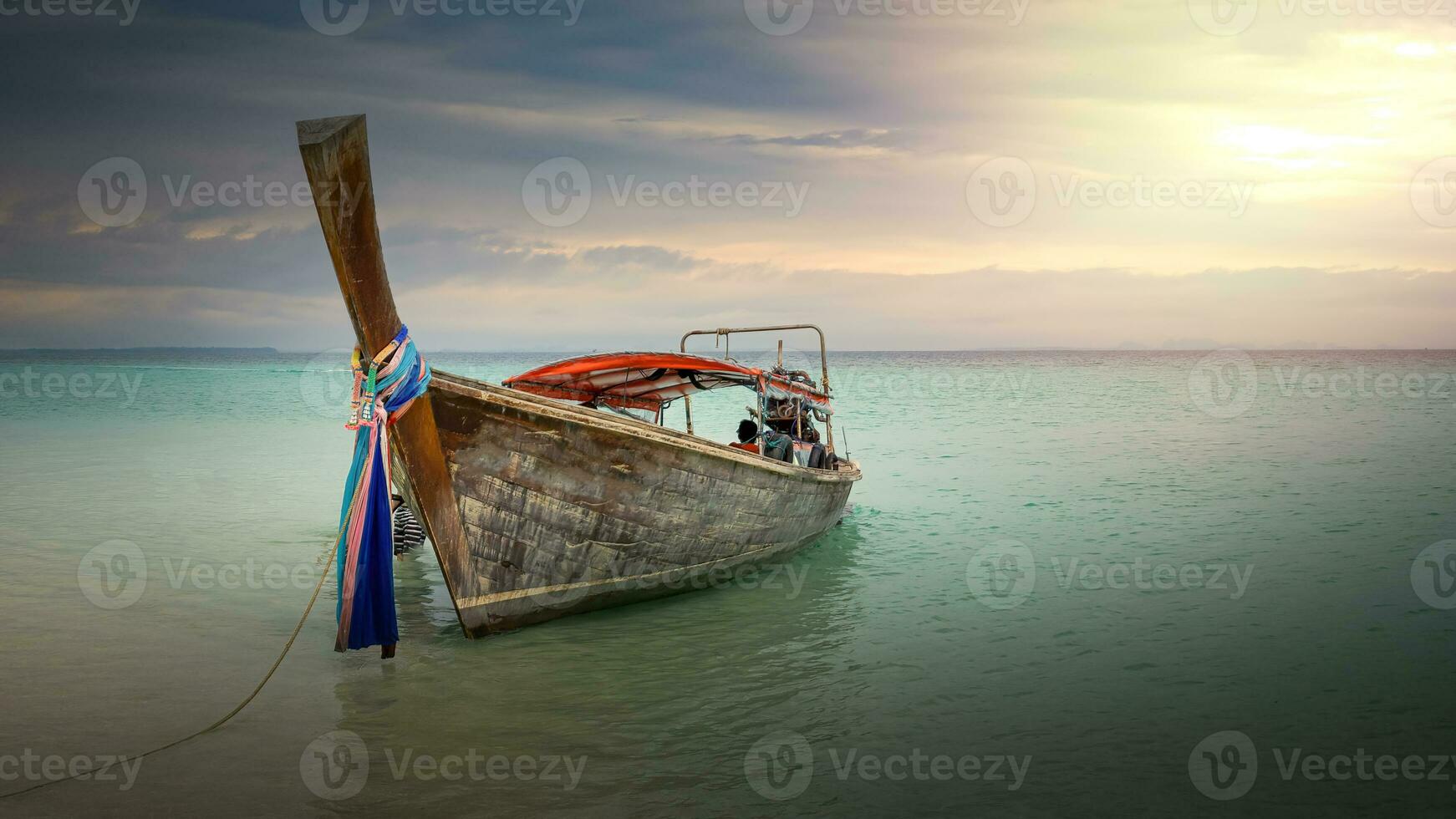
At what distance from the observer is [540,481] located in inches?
243

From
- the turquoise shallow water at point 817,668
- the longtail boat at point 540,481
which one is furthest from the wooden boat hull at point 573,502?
the turquoise shallow water at point 817,668

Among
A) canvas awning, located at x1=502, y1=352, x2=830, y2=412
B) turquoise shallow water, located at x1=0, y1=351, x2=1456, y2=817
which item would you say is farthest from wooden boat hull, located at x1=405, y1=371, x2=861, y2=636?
canvas awning, located at x1=502, y1=352, x2=830, y2=412

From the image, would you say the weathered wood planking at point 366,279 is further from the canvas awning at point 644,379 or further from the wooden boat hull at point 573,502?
the canvas awning at point 644,379

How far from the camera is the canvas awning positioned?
7.92m

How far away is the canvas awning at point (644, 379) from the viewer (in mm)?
→ 7918

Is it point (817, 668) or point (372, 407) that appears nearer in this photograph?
point (372, 407)

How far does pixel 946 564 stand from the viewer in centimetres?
952

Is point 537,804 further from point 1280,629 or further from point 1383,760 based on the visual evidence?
point 1280,629

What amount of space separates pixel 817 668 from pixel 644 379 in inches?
159

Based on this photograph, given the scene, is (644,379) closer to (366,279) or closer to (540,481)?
(540,481)

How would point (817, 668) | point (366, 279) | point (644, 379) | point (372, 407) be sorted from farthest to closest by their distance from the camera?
point (644, 379)
point (817, 668)
point (372, 407)
point (366, 279)

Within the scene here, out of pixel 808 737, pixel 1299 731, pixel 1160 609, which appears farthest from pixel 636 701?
pixel 1160 609

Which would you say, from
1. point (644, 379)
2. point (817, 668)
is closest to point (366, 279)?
point (817, 668)

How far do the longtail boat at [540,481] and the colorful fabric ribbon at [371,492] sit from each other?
0.17m
